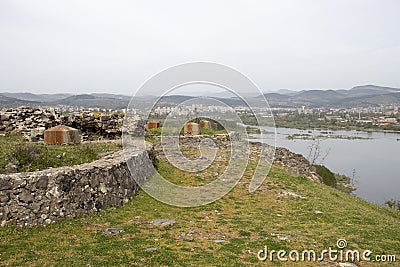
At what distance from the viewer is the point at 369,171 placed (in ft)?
126

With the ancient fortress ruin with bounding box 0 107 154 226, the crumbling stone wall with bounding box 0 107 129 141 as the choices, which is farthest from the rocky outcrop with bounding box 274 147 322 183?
the crumbling stone wall with bounding box 0 107 129 141

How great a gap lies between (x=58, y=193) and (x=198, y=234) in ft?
9.16

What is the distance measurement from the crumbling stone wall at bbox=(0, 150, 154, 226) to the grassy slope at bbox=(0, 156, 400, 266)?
0.21 meters

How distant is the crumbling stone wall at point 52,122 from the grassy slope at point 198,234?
21.0 feet

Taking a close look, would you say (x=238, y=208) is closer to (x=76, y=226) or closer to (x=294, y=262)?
(x=294, y=262)

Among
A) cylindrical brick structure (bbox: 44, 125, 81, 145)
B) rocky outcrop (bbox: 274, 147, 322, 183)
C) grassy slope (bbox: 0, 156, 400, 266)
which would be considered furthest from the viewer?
rocky outcrop (bbox: 274, 147, 322, 183)

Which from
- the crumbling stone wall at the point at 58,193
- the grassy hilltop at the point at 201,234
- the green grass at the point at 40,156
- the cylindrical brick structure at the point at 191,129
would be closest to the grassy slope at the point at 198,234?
the grassy hilltop at the point at 201,234

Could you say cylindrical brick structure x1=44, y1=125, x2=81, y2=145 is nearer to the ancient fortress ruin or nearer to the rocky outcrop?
the ancient fortress ruin

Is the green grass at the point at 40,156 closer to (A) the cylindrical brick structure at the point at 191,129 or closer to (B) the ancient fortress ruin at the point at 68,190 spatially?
(B) the ancient fortress ruin at the point at 68,190

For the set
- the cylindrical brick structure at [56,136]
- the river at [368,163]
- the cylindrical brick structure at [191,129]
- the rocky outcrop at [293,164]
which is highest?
the cylindrical brick structure at [56,136]

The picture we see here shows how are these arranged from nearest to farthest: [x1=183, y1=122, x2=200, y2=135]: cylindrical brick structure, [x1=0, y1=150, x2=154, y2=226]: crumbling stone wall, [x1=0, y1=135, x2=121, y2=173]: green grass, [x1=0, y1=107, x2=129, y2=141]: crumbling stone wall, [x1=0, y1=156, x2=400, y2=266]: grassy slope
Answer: [x1=0, y1=156, x2=400, y2=266]: grassy slope → [x1=0, y1=150, x2=154, y2=226]: crumbling stone wall → [x1=0, y1=135, x2=121, y2=173]: green grass → [x1=0, y1=107, x2=129, y2=141]: crumbling stone wall → [x1=183, y1=122, x2=200, y2=135]: cylindrical brick structure

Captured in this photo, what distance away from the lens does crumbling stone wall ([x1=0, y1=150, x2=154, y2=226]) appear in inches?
243

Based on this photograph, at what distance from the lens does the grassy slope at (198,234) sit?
518 centimetres

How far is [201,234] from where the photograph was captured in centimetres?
642
